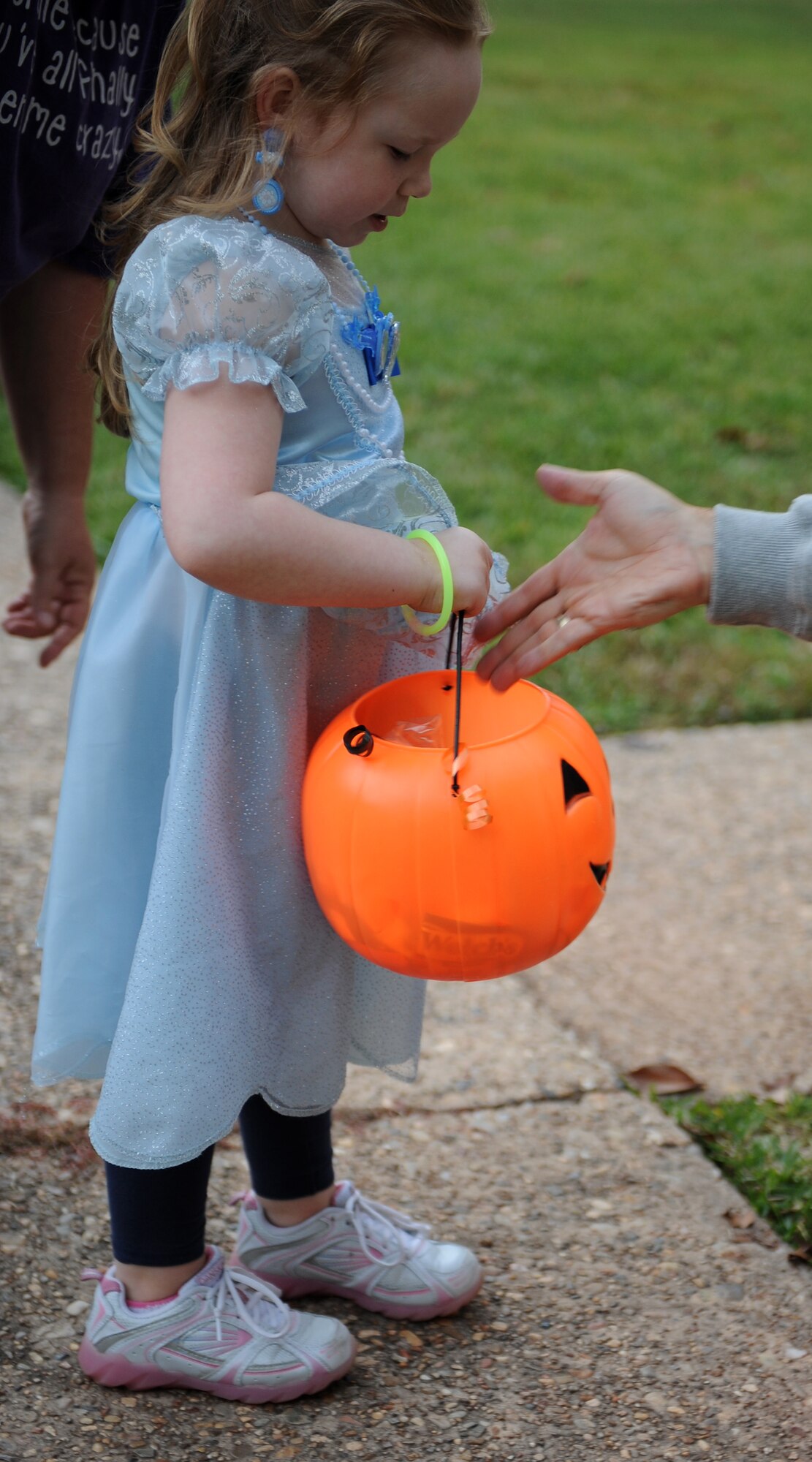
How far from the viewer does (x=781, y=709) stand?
3.99 m

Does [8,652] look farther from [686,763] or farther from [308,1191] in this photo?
[308,1191]

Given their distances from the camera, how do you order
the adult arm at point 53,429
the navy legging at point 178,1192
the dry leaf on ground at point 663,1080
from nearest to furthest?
the navy legging at point 178,1192 < the adult arm at point 53,429 < the dry leaf on ground at point 663,1080

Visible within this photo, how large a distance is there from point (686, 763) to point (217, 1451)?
2.26 metres

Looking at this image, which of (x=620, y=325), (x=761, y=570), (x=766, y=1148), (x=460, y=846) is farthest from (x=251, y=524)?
(x=620, y=325)

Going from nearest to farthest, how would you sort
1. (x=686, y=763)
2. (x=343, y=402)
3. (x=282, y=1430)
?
(x=343, y=402) → (x=282, y=1430) → (x=686, y=763)

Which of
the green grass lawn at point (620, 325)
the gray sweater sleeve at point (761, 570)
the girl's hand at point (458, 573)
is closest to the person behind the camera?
the girl's hand at point (458, 573)

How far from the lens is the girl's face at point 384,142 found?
5.49 feet

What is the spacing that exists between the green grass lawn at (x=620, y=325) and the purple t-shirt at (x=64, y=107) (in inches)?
84.7

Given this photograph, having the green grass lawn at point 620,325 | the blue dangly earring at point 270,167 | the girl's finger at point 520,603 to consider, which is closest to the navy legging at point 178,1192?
the girl's finger at point 520,603

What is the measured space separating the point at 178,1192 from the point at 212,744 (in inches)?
24.1

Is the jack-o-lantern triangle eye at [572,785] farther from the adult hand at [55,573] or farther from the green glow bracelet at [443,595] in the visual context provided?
the adult hand at [55,573]

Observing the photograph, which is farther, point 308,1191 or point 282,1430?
point 308,1191

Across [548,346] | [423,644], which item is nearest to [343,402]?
[423,644]

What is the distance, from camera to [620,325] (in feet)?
22.2
